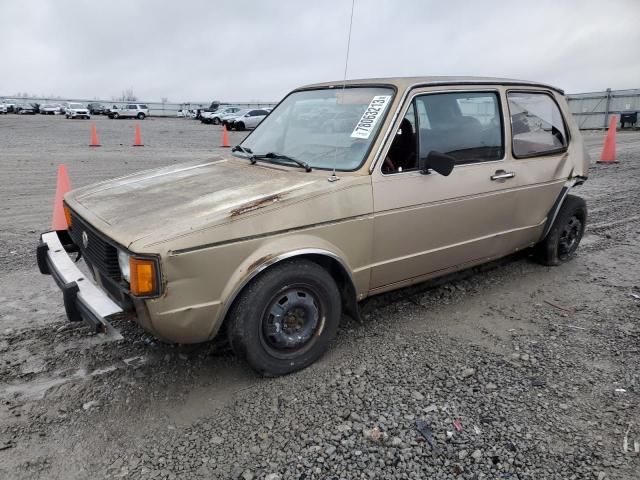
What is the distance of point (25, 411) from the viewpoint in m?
2.78

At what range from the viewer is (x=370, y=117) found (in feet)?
11.5

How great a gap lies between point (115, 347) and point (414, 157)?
2.53 m

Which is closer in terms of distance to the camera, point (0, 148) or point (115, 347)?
point (115, 347)

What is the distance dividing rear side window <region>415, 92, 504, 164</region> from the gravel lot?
1296 mm

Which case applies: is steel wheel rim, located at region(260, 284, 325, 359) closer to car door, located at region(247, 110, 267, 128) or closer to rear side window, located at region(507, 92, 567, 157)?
rear side window, located at region(507, 92, 567, 157)

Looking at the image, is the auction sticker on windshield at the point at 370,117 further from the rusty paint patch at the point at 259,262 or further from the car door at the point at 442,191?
the rusty paint patch at the point at 259,262

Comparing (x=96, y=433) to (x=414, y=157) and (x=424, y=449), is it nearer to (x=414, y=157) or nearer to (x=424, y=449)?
(x=424, y=449)

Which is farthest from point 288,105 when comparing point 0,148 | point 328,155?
point 0,148

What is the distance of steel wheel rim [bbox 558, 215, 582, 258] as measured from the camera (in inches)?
201

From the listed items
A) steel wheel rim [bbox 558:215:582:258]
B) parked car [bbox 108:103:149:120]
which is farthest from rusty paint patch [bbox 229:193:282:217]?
parked car [bbox 108:103:149:120]

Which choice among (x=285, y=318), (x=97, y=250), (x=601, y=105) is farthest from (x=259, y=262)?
(x=601, y=105)

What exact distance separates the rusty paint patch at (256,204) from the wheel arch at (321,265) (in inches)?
11.3

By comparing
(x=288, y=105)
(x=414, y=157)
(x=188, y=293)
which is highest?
(x=288, y=105)

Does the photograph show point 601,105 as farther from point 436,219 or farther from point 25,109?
point 25,109
